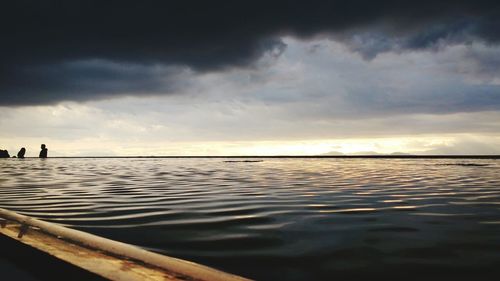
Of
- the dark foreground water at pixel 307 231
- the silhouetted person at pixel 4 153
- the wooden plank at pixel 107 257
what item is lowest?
the dark foreground water at pixel 307 231

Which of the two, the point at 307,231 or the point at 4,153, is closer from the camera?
the point at 307,231

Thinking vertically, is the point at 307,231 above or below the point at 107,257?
below

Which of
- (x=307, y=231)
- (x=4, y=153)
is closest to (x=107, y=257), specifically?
(x=307, y=231)

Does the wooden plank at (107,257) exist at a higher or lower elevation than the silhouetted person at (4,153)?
lower

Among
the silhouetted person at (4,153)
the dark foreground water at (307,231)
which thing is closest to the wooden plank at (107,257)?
the dark foreground water at (307,231)

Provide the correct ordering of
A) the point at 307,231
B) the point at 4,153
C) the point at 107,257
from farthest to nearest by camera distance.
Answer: the point at 4,153, the point at 307,231, the point at 107,257

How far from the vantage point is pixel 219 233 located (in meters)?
6.40

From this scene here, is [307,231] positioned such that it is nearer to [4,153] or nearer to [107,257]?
[107,257]

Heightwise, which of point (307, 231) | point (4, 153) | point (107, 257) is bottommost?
point (307, 231)

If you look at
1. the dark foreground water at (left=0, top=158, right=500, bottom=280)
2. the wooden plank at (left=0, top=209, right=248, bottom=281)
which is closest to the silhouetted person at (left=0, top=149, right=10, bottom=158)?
the dark foreground water at (left=0, top=158, right=500, bottom=280)

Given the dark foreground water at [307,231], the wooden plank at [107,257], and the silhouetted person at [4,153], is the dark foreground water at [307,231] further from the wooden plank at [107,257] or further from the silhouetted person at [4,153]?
the silhouetted person at [4,153]

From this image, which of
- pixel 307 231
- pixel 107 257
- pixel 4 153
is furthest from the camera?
pixel 4 153

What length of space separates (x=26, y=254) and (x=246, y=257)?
8.48ft

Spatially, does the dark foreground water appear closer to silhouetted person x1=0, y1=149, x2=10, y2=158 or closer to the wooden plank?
the wooden plank
